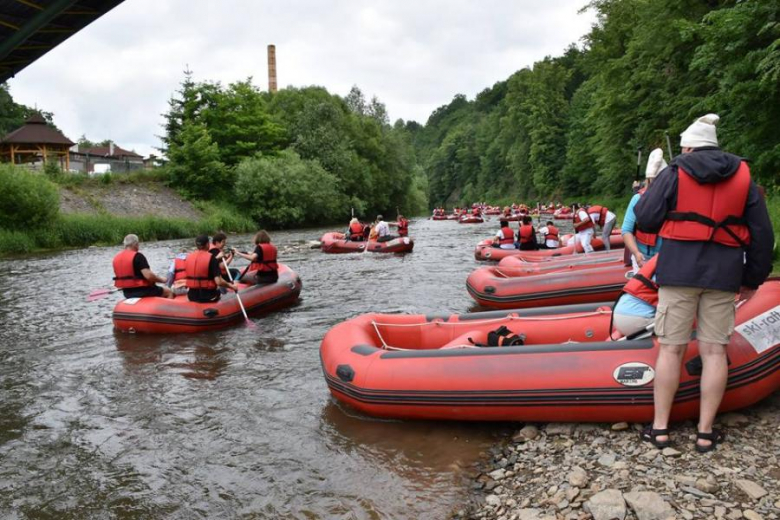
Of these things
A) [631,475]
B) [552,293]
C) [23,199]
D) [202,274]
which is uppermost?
[23,199]

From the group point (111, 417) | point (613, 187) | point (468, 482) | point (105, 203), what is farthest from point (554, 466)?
point (613, 187)

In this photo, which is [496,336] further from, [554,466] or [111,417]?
[111,417]

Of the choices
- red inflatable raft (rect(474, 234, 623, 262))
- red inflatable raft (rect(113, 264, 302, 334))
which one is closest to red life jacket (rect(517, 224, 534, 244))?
red inflatable raft (rect(474, 234, 623, 262))

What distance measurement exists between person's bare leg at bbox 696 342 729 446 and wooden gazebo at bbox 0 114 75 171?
31.0 m

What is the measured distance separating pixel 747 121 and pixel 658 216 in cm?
918

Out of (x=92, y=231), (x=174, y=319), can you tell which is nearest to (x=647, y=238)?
(x=174, y=319)

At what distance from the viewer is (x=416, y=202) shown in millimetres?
50406

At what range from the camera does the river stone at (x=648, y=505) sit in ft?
8.27

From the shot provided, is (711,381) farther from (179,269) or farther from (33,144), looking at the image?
(33,144)

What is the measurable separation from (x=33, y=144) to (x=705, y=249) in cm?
3315

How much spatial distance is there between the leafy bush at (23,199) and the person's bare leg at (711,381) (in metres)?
19.6

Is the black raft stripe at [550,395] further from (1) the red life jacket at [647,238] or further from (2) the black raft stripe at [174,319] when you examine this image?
(2) the black raft stripe at [174,319]

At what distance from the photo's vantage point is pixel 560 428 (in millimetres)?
3633

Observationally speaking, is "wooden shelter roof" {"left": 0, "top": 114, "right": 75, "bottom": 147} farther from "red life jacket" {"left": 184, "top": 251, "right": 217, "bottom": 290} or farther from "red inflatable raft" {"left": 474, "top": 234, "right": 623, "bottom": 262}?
"red life jacket" {"left": 184, "top": 251, "right": 217, "bottom": 290}
